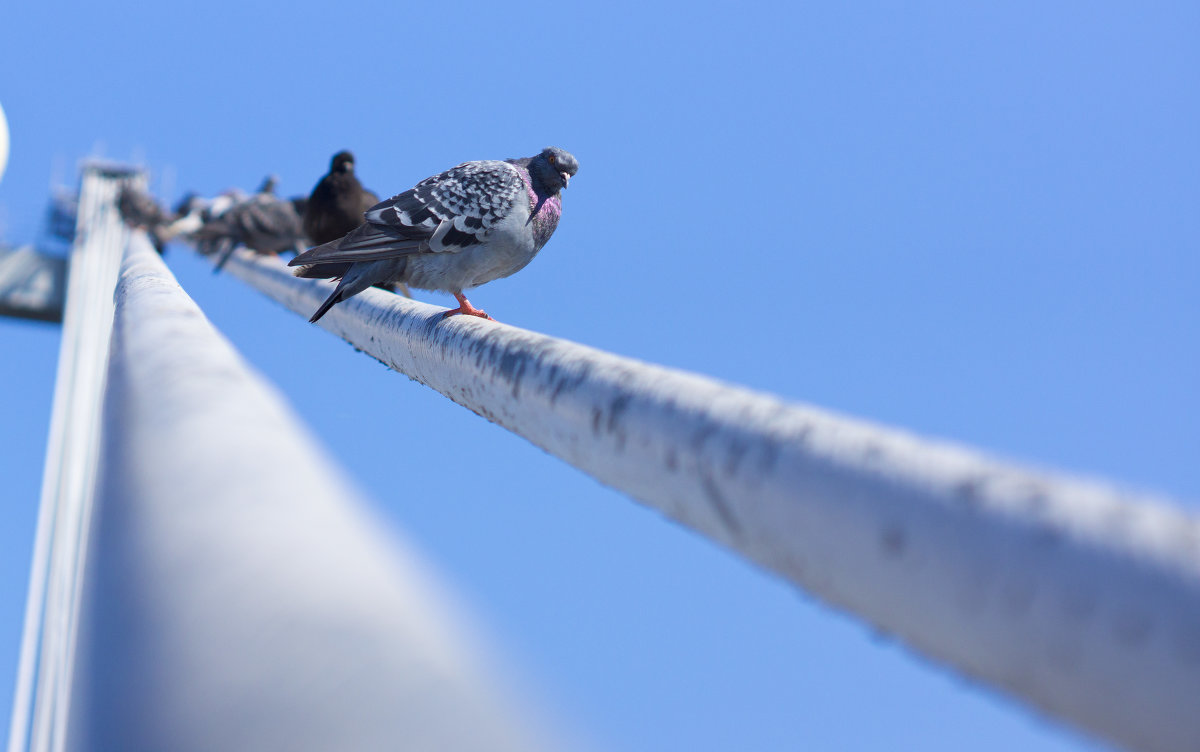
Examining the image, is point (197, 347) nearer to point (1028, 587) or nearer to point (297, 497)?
point (297, 497)

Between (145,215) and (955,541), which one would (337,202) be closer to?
(955,541)

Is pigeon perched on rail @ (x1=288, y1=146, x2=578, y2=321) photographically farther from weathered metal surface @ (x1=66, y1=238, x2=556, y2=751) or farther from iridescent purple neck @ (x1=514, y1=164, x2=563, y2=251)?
→ weathered metal surface @ (x1=66, y1=238, x2=556, y2=751)

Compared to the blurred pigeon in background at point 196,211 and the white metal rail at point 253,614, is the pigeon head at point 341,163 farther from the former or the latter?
the white metal rail at point 253,614

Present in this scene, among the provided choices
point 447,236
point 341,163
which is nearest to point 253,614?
point 447,236

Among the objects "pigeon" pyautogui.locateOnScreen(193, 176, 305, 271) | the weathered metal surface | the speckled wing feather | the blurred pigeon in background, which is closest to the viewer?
the weathered metal surface

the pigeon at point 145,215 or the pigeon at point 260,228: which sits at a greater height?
the pigeon at point 145,215

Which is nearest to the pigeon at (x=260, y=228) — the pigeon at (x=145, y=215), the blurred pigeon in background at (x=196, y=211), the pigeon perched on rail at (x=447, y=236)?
the blurred pigeon in background at (x=196, y=211)

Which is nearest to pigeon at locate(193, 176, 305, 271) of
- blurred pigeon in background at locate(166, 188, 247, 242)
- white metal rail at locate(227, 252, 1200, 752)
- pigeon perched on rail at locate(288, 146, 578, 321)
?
blurred pigeon in background at locate(166, 188, 247, 242)

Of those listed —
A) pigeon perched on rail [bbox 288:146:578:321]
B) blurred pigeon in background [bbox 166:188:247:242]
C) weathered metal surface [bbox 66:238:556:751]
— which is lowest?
weathered metal surface [bbox 66:238:556:751]
